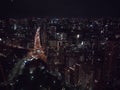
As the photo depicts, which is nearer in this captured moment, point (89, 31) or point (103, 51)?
point (103, 51)

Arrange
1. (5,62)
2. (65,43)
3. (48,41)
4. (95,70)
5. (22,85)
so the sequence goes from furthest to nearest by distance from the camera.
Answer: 1. (48,41)
2. (65,43)
3. (95,70)
4. (5,62)
5. (22,85)

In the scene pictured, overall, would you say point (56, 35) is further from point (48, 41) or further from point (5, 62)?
point (5, 62)

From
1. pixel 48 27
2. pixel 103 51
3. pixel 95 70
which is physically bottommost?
pixel 95 70

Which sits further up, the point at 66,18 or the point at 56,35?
the point at 66,18

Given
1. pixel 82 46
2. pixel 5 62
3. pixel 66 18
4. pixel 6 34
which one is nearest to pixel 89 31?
pixel 82 46

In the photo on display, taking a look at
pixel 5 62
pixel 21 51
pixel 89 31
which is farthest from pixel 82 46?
pixel 5 62

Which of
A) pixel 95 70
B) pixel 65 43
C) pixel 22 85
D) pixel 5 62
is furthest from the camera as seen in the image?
pixel 65 43
